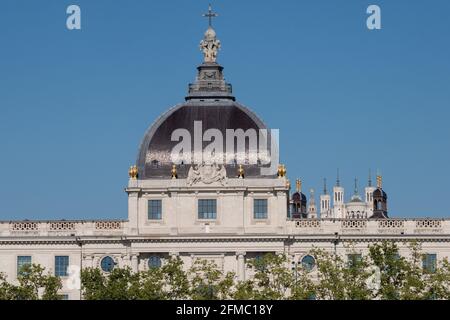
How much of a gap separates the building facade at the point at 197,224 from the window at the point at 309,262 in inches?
13.3

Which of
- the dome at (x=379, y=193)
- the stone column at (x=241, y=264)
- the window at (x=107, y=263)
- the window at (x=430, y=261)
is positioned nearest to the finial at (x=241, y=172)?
the stone column at (x=241, y=264)

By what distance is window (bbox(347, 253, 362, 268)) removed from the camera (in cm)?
12865

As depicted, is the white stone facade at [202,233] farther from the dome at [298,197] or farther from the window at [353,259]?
the dome at [298,197]

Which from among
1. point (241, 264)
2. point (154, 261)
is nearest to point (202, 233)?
point (241, 264)

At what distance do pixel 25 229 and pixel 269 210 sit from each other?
19399 millimetres

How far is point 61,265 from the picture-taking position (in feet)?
476

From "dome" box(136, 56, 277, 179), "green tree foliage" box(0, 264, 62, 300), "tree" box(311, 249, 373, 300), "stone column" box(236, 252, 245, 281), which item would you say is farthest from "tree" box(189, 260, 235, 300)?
"dome" box(136, 56, 277, 179)

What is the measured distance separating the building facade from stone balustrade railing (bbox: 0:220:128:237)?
0.08 m

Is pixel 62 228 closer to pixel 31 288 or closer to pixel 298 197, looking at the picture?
pixel 31 288

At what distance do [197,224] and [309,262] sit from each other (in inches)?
367

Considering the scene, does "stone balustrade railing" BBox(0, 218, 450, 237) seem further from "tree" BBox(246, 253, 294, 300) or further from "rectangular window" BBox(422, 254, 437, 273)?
"tree" BBox(246, 253, 294, 300)
